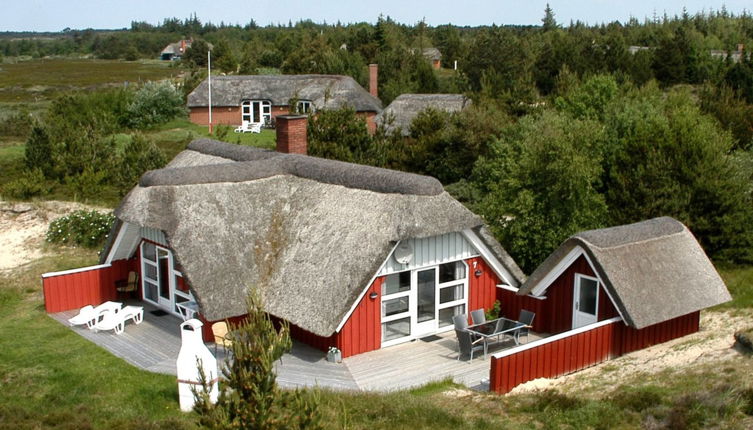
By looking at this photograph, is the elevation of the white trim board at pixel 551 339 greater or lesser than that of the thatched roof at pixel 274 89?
lesser

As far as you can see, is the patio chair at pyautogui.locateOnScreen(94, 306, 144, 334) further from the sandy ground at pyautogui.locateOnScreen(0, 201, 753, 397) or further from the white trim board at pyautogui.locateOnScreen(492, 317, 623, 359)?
the white trim board at pyautogui.locateOnScreen(492, 317, 623, 359)

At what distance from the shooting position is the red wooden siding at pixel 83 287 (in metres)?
A: 19.9

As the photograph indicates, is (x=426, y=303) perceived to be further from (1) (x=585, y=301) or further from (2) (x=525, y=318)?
(1) (x=585, y=301)

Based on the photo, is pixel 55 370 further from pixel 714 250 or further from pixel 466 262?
pixel 714 250

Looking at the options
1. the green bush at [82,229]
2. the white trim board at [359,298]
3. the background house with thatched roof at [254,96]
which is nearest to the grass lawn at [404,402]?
the white trim board at [359,298]

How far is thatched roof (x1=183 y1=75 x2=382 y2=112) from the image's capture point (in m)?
51.1

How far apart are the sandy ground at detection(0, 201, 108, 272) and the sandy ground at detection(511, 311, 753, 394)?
18358mm

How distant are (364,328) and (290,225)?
122 inches

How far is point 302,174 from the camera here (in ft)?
64.0

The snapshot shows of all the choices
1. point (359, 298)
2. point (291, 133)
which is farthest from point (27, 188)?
point (359, 298)

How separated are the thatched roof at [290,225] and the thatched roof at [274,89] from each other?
32.3m

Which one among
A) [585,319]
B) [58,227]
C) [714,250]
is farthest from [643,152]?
[58,227]

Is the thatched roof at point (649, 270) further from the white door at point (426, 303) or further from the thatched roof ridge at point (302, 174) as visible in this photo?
the thatched roof ridge at point (302, 174)

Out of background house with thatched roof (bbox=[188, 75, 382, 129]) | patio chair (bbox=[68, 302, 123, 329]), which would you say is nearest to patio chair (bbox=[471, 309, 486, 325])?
patio chair (bbox=[68, 302, 123, 329])
